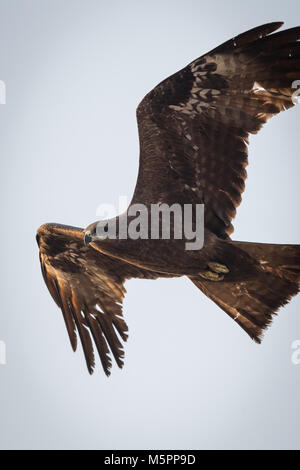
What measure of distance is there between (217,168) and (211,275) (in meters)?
1.37

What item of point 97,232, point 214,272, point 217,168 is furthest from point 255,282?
point 97,232

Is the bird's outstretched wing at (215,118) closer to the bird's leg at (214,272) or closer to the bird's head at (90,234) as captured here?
the bird's leg at (214,272)

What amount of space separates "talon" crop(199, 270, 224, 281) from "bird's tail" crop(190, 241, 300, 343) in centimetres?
8

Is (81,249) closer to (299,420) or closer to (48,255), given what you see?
(48,255)

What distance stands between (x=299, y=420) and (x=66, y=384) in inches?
1573

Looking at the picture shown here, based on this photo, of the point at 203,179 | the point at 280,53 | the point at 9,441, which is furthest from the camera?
the point at 9,441

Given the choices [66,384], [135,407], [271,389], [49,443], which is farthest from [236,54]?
[66,384]

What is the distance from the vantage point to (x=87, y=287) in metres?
11.0

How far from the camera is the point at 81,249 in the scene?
420 inches

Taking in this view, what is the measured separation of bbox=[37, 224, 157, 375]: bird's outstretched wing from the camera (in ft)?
34.4

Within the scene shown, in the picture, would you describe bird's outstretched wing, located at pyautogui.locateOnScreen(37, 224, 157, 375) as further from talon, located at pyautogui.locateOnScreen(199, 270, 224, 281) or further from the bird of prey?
talon, located at pyautogui.locateOnScreen(199, 270, 224, 281)

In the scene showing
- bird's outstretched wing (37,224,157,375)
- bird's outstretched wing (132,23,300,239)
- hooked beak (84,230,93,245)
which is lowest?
bird's outstretched wing (37,224,157,375)

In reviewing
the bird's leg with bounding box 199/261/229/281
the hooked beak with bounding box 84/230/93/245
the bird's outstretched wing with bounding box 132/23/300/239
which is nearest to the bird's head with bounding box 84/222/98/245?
the hooked beak with bounding box 84/230/93/245

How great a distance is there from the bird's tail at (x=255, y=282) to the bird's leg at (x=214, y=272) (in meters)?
0.06
